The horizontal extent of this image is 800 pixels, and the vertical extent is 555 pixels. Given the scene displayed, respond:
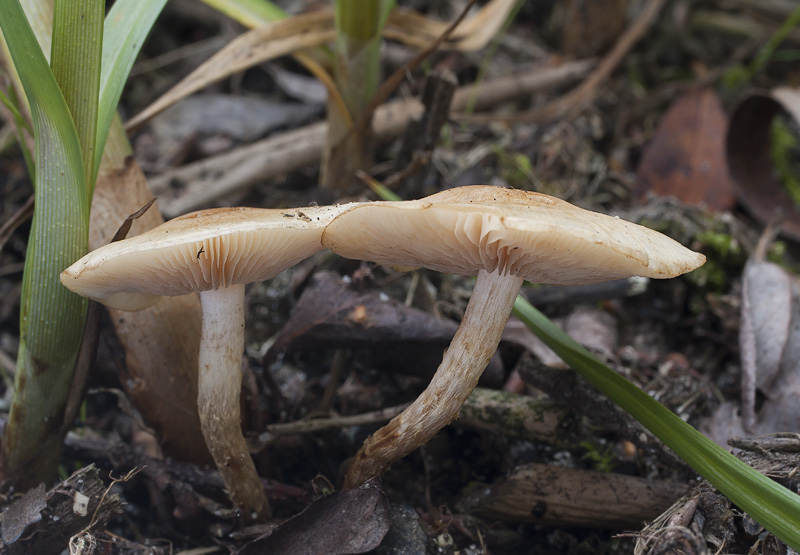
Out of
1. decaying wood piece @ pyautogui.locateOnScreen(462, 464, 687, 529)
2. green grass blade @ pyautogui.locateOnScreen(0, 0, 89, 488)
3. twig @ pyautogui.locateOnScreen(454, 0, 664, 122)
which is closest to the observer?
green grass blade @ pyautogui.locateOnScreen(0, 0, 89, 488)

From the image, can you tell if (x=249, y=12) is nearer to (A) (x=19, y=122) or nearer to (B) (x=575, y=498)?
(A) (x=19, y=122)

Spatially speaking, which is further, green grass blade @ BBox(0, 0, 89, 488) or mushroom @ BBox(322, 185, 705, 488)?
green grass blade @ BBox(0, 0, 89, 488)

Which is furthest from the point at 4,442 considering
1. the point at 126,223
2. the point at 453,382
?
the point at 453,382

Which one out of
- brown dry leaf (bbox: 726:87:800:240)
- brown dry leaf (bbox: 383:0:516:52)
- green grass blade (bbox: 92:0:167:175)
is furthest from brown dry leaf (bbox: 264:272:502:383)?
brown dry leaf (bbox: 726:87:800:240)

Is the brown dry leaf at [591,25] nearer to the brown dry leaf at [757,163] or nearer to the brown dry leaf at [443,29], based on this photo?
the brown dry leaf at [757,163]

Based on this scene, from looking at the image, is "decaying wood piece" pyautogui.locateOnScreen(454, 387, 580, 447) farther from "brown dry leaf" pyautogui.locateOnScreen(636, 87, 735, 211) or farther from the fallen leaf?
the fallen leaf

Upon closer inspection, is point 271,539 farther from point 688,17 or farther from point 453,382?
point 688,17
